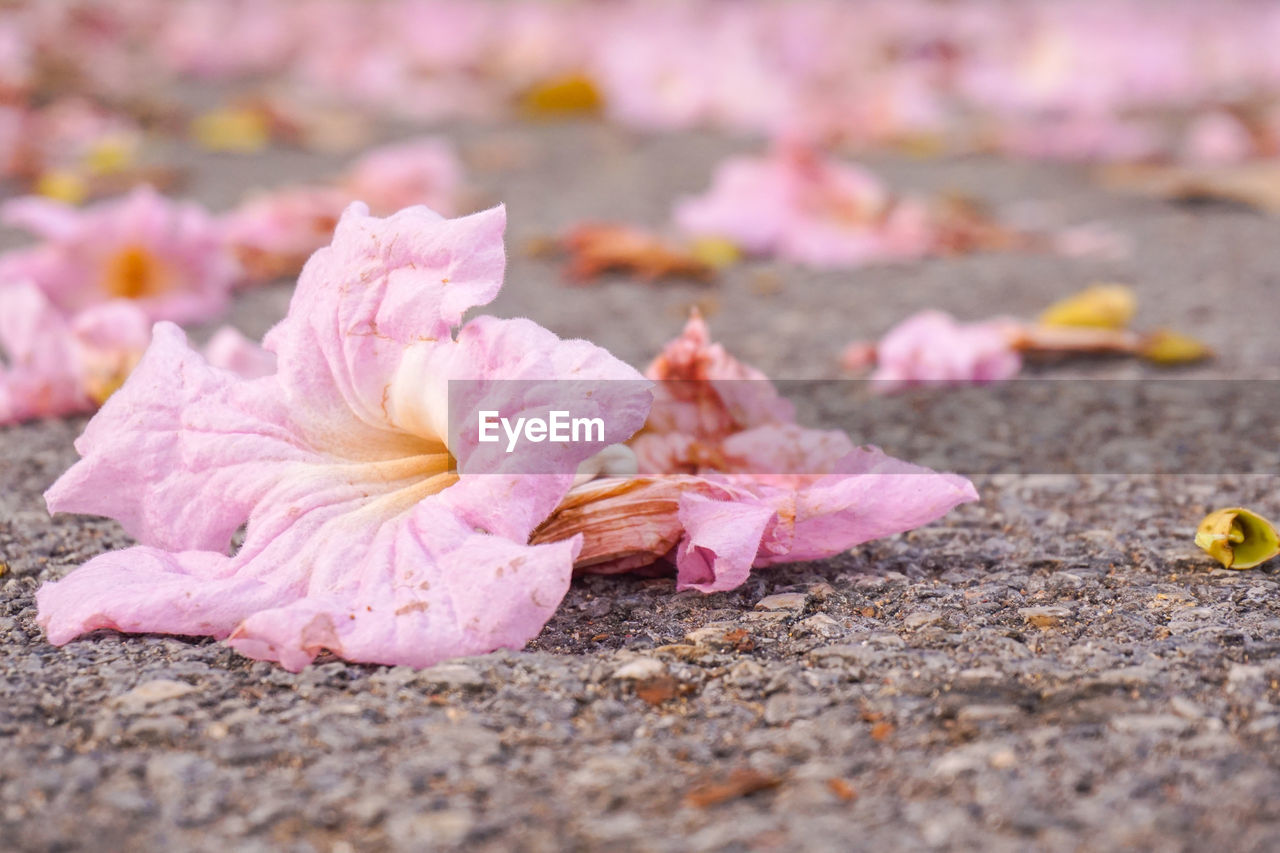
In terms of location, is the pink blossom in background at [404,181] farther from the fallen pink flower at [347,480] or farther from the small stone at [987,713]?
the small stone at [987,713]

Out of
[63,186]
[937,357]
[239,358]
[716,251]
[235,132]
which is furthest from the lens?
[235,132]

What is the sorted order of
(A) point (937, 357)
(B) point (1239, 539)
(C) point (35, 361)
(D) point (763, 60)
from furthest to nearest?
(D) point (763, 60)
(A) point (937, 357)
(C) point (35, 361)
(B) point (1239, 539)

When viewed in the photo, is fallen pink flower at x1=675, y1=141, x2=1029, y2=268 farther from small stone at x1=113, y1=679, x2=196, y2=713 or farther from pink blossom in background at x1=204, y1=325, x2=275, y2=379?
small stone at x1=113, y1=679, x2=196, y2=713

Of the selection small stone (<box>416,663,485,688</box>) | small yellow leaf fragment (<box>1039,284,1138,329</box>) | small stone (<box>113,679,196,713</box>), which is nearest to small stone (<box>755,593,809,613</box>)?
small stone (<box>416,663,485,688</box>)

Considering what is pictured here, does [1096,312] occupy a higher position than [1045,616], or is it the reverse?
[1096,312]

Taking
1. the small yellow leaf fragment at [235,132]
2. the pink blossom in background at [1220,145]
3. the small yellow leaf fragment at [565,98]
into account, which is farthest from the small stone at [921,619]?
the small yellow leaf fragment at [565,98]

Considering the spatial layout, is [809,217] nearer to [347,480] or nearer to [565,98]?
[347,480]

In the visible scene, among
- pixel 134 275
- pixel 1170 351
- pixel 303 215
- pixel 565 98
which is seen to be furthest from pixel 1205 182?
pixel 134 275

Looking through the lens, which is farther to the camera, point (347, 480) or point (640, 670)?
point (347, 480)
